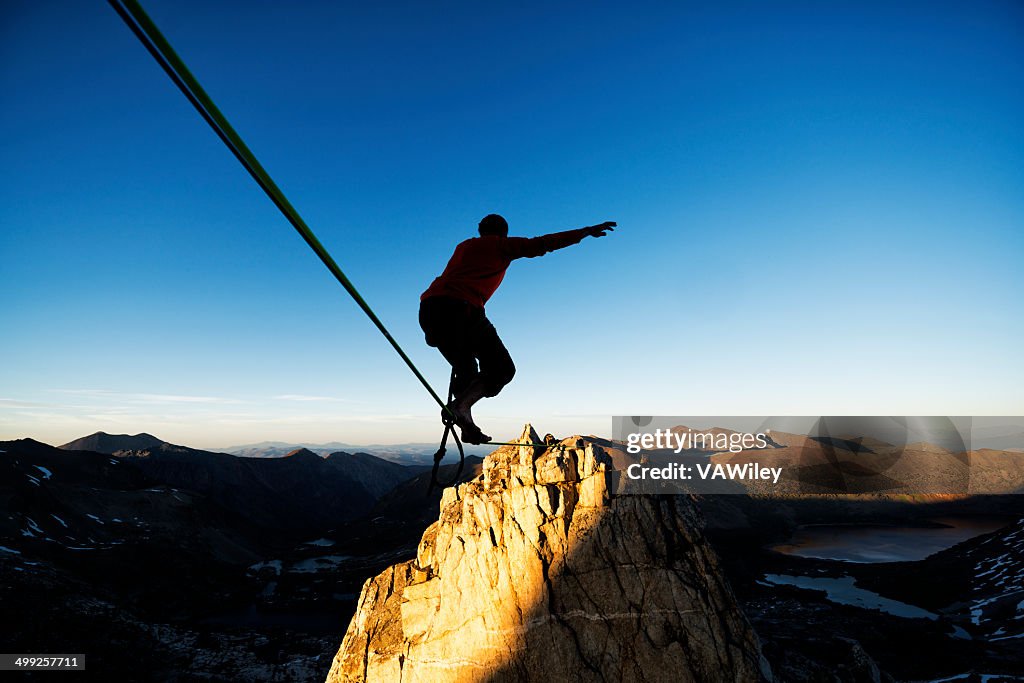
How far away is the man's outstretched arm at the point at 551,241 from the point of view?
478cm

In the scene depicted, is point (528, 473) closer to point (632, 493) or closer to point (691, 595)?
point (632, 493)

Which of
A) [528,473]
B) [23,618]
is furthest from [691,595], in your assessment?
[23,618]

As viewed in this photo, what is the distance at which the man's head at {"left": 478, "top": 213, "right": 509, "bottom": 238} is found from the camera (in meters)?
5.89

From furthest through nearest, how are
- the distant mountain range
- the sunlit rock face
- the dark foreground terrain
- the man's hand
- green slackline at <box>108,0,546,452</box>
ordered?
the distant mountain range < the dark foreground terrain < the sunlit rock face < the man's hand < green slackline at <box>108,0,546,452</box>

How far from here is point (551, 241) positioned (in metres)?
5.00

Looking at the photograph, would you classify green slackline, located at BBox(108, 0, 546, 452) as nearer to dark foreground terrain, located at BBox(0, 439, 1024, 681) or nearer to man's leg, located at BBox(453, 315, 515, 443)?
man's leg, located at BBox(453, 315, 515, 443)

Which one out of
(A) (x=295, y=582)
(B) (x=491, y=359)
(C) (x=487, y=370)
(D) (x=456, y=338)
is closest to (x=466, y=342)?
(D) (x=456, y=338)

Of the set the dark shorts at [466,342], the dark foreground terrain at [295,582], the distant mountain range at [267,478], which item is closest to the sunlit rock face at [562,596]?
the dark foreground terrain at [295,582]

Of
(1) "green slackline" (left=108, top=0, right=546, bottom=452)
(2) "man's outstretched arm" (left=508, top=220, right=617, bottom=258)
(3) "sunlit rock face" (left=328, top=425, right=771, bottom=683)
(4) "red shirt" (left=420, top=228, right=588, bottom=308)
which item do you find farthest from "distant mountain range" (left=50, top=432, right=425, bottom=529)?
(1) "green slackline" (left=108, top=0, right=546, bottom=452)

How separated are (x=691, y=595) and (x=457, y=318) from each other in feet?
65.5

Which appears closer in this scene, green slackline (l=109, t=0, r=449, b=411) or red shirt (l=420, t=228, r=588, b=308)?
green slackline (l=109, t=0, r=449, b=411)

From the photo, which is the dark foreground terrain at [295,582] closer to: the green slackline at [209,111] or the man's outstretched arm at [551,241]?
the man's outstretched arm at [551,241]

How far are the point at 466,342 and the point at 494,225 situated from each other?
1.59m

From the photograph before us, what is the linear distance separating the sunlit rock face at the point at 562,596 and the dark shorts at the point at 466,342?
17.5m
